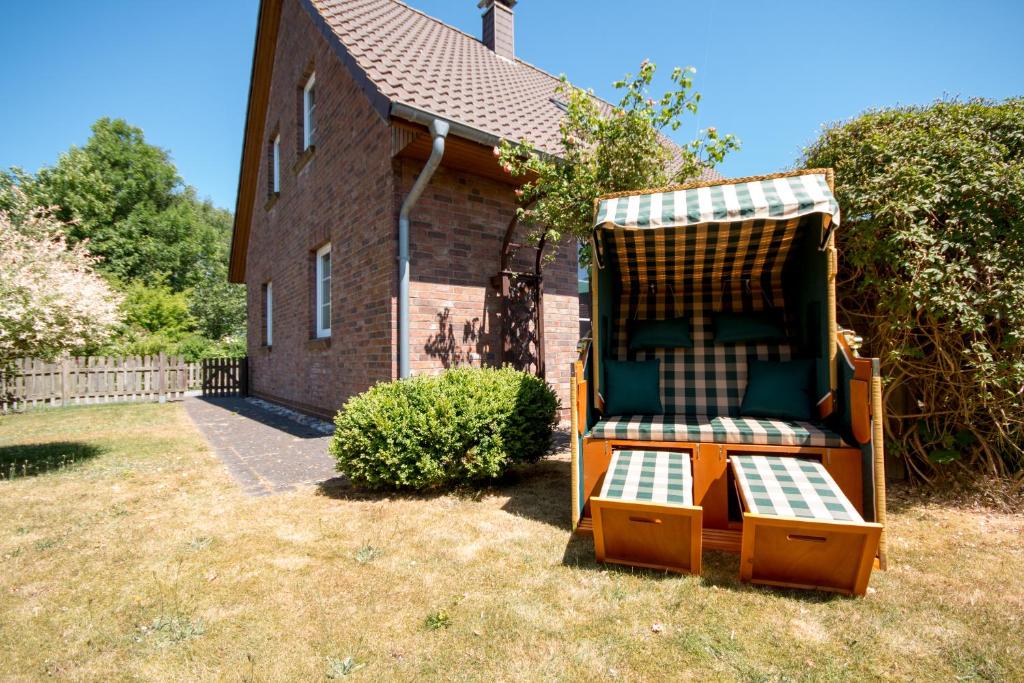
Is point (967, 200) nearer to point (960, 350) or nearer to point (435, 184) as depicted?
point (960, 350)

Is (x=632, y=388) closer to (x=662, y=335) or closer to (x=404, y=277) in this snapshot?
(x=662, y=335)

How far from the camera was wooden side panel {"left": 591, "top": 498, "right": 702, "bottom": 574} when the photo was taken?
2551 mm

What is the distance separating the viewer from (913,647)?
198 cm

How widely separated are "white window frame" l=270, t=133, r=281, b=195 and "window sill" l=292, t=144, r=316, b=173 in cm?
155

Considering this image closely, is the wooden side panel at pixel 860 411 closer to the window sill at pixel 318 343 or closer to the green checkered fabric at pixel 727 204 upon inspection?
the green checkered fabric at pixel 727 204

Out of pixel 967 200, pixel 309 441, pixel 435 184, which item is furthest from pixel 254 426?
pixel 967 200

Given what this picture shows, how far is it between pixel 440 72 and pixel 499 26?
4633mm

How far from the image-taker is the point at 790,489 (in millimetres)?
2633

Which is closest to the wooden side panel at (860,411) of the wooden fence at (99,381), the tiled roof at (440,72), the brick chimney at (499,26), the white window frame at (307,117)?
the tiled roof at (440,72)

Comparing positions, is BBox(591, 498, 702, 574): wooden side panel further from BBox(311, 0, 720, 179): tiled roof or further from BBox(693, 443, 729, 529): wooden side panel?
BBox(311, 0, 720, 179): tiled roof

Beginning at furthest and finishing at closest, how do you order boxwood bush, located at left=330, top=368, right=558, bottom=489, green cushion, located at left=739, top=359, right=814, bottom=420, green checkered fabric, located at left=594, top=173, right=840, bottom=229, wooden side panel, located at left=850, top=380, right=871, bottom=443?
boxwood bush, located at left=330, top=368, right=558, bottom=489, green cushion, located at left=739, top=359, right=814, bottom=420, green checkered fabric, located at left=594, top=173, right=840, bottom=229, wooden side panel, located at left=850, top=380, right=871, bottom=443

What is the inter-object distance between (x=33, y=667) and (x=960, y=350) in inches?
220

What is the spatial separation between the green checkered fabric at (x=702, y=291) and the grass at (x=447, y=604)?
1.48m

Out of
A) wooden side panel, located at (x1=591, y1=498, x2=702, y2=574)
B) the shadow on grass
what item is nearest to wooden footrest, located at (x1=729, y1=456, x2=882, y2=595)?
wooden side panel, located at (x1=591, y1=498, x2=702, y2=574)
